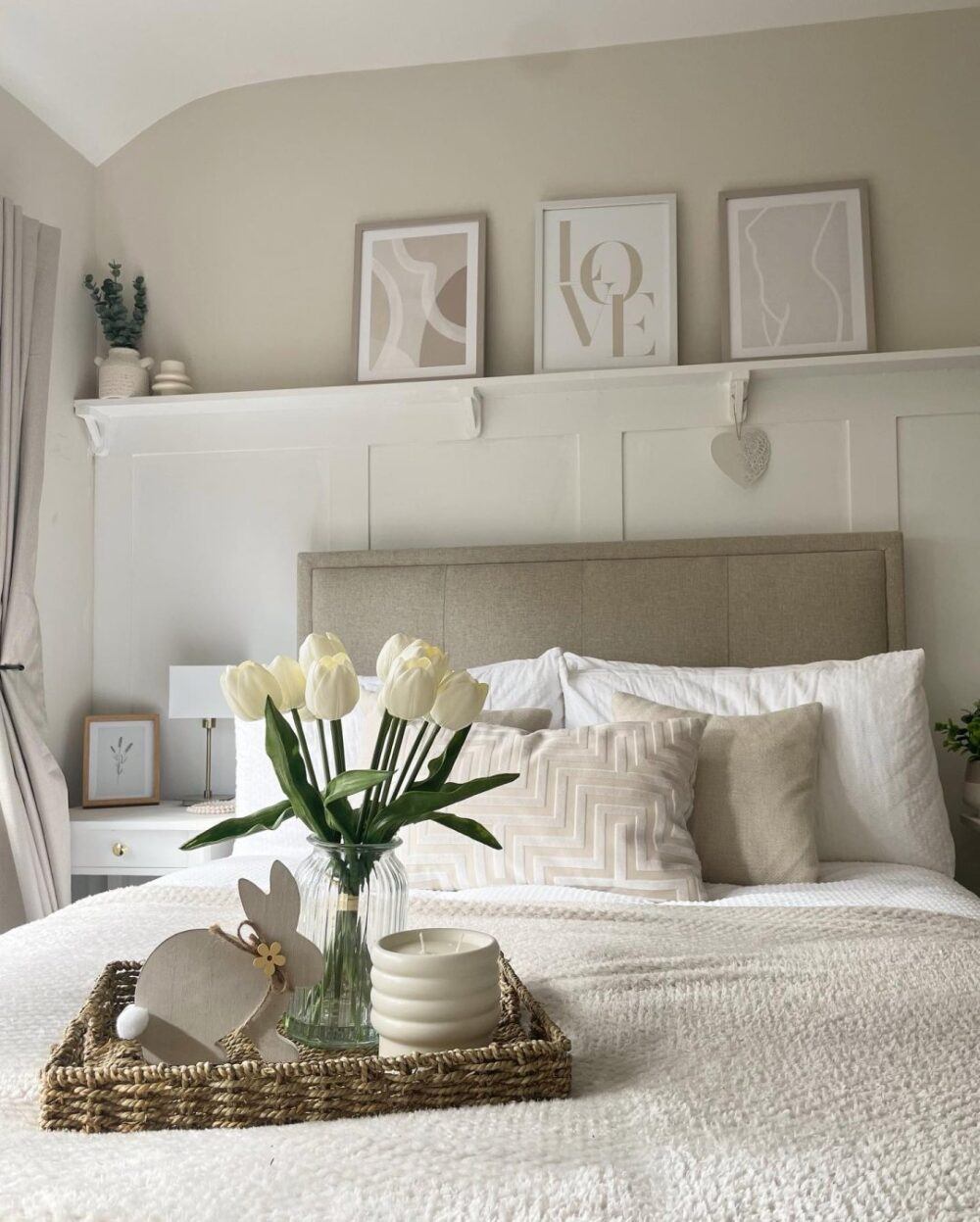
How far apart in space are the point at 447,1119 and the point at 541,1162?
11cm

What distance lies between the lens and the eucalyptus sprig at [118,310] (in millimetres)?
3133

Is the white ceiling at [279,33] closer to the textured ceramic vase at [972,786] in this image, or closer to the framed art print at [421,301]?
the framed art print at [421,301]

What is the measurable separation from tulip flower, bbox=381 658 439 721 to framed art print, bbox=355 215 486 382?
79.0 inches

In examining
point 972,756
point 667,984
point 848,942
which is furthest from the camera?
point 972,756

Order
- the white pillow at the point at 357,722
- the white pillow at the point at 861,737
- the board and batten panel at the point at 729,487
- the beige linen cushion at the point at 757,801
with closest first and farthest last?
the beige linen cushion at the point at 757,801
the white pillow at the point at 861,737
the white pillow at the point at 357,722
the board and batten panel at the point at 729,487

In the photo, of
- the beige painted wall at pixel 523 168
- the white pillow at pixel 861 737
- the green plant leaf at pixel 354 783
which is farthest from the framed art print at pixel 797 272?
the green plant leaf at pixel 354 783

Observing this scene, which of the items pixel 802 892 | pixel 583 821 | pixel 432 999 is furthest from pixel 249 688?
pixel 802 892

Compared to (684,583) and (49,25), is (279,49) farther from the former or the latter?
(684,583)

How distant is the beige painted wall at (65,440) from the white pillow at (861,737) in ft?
5.05

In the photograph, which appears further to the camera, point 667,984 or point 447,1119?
point 667,984

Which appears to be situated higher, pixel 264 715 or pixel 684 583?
pixel 684 583

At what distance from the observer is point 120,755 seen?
3.06 meters

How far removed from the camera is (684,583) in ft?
9.22

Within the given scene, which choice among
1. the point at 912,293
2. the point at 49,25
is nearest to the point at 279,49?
the point at 49,25
